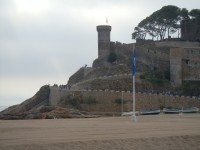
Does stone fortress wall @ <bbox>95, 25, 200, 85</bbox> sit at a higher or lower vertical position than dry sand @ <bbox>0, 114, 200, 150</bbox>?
higher

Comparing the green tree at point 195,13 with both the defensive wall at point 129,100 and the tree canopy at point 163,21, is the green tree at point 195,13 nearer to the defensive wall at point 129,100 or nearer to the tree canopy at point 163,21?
the tree canopy at point 163,21

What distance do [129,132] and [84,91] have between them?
3009cm

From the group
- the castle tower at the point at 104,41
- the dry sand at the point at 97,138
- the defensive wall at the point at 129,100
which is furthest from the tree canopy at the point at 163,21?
Answer: the dry sand at the point at 97,138

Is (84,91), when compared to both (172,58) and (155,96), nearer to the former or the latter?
(155,96)

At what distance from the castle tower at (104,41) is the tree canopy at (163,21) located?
46.2ft

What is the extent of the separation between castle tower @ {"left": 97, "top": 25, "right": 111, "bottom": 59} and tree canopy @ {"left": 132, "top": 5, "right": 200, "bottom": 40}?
14.1 metres

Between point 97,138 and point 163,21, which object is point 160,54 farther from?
point 97,138

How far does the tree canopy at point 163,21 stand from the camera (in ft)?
264

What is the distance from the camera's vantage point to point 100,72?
6562cm

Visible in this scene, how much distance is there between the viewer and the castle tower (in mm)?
70500

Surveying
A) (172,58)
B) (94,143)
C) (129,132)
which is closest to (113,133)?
(129,132)

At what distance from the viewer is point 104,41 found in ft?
232

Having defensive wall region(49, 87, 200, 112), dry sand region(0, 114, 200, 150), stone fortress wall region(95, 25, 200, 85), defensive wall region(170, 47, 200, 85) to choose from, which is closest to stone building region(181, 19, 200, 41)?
stone fortress wall region(95, 25, 200, 85)

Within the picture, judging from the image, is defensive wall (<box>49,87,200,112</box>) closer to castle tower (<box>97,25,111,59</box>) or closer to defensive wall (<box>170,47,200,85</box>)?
defensive wall (<box>170,47,200,85</box>)
